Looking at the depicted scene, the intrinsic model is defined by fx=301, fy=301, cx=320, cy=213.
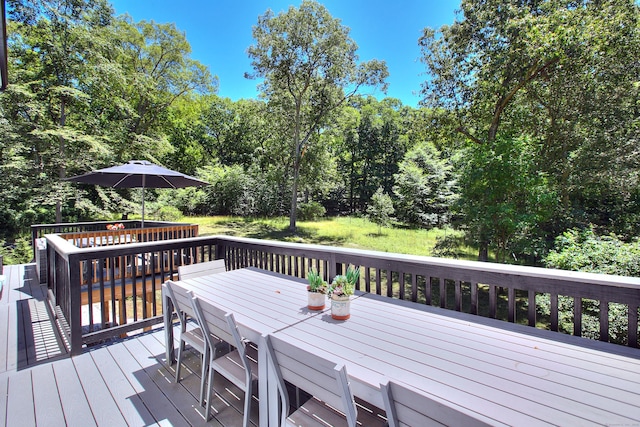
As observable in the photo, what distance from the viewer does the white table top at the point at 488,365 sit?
1.11 meters

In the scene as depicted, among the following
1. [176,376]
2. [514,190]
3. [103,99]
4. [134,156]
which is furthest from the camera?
[134,156]

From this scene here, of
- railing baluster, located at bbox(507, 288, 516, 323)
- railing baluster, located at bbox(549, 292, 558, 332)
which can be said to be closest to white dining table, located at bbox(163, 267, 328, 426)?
railing baluster, located at bbox(507, 288, 516, 323)

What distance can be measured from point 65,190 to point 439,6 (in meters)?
14.2

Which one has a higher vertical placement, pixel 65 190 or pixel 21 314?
pixel 65 190

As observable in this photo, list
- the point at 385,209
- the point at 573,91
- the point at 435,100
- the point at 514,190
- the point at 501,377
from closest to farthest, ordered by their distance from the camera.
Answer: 1. the point at 501,377
2. the point at 514,190
3. the point at 573,91
4. the point at 435,100
5. the point at 385,209

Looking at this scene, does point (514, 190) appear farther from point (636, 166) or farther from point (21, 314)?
point (21, 314)

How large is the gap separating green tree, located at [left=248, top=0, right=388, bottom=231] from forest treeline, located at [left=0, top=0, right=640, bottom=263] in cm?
6

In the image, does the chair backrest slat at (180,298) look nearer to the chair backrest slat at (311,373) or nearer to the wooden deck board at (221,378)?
the wooden deck board at (221,378)

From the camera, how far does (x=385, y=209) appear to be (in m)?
16.3

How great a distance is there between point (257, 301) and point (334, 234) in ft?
41.5

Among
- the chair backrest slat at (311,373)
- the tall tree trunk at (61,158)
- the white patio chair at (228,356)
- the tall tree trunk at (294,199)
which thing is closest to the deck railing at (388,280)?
the white patio chair at (228,356)

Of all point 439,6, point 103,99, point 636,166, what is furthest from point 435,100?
point 103,99

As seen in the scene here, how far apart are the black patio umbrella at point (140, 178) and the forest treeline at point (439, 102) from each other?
5.88m

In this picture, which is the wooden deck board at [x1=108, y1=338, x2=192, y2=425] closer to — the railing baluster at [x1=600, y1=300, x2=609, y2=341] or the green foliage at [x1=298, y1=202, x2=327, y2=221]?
the railing baluster at [x1=600, y1=300, x2=609, y2=341]
